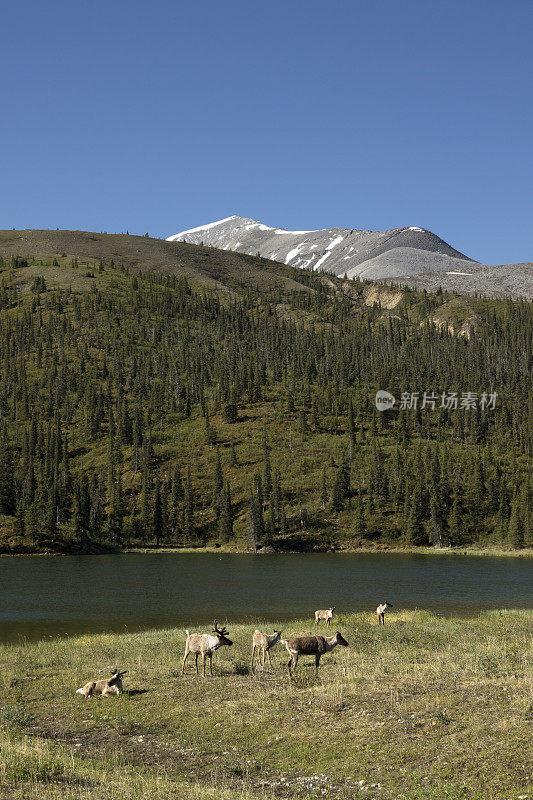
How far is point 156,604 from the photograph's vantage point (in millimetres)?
61312

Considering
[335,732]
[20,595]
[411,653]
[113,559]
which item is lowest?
[113,559]

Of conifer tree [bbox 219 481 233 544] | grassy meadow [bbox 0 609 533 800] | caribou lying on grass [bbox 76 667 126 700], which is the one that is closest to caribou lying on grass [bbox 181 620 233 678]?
grassy meadow [bbox 0 609 533 800]

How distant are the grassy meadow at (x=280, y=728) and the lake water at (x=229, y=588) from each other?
21784 mm

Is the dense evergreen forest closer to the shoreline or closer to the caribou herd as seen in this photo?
the shoreline

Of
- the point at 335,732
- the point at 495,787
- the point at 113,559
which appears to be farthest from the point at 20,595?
the point at 495,787

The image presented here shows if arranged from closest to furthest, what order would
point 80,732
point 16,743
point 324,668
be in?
point 16,743, point 80,732, point 324,668

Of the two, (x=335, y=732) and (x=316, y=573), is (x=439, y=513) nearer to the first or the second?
(x=316, y=573)

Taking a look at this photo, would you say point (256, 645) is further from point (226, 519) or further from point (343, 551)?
point (226, 519)

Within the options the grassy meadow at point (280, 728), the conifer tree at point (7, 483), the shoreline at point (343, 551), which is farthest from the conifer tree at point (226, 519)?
the grassy meadow at point (280, 728)

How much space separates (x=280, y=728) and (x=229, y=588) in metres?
55.0

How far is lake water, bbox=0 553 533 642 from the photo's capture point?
53.8 m

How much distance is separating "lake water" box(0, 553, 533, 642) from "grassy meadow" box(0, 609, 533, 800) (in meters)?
21.8

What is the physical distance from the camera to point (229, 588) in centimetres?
7256

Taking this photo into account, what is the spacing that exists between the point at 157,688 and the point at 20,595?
163 feet
